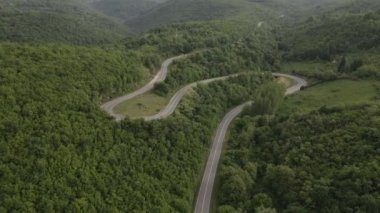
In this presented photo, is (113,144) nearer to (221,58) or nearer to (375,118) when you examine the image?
(375,118)

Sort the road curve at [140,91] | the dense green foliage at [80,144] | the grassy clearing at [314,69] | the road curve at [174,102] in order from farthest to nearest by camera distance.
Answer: the grassy clearing at [314,69] → the road curve at [174,102] → the road curve at [140,91] → the dense green foliage at [80,144]

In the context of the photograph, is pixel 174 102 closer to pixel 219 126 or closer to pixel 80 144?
pixel 219 126

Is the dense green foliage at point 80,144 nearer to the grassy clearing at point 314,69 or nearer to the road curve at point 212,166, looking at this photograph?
the road curve at point 212,166

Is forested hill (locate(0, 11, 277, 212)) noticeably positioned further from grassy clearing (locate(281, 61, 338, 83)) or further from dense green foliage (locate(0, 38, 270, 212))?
grassy clearing (locate(281, 61, 338, 83))

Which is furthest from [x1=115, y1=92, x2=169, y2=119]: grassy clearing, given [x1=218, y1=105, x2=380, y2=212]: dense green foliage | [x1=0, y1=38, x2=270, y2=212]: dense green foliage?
[x1=218, y1=105, x2=380, y2=212]: dense green foliage

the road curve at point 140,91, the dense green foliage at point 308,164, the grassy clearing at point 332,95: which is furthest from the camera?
the grassy clearing at point 332,95

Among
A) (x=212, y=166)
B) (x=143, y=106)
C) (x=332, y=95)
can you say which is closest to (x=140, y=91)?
(x=143, y=106)

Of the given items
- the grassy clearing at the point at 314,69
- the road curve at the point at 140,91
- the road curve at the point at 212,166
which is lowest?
the road curve at the point at 212,166

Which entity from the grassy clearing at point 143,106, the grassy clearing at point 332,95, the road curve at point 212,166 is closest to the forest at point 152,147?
the grassy clearing at point 332,95
